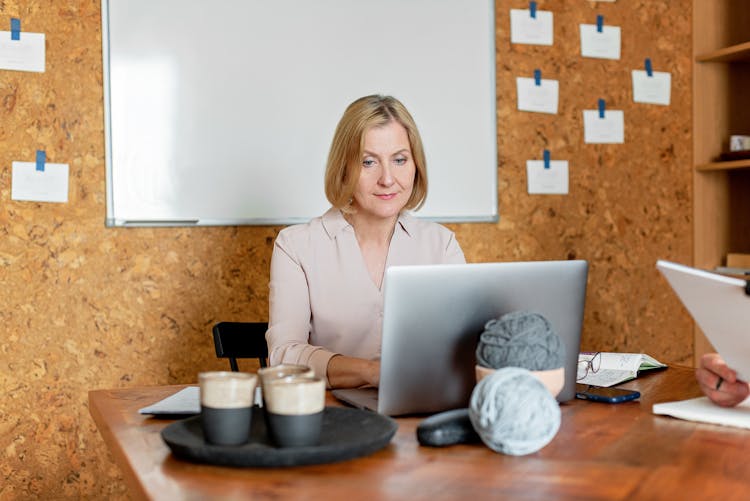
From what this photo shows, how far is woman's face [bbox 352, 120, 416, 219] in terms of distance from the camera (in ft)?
6.48

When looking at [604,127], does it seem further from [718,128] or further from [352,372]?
[352,372]

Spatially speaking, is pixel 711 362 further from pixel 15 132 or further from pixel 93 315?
pixel 15 132

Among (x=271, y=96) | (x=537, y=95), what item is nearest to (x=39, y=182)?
(x=271, y=96)

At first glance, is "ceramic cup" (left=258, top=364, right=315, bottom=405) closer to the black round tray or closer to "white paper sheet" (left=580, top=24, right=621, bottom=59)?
the black round tray

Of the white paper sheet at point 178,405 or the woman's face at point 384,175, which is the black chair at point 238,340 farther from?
the white paper sheet at point 178,405

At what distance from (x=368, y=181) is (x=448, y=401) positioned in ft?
2.80

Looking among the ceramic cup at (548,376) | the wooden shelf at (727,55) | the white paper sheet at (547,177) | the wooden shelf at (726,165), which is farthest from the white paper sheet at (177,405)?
the wooden shelf at (727,55)

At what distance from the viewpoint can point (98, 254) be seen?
2.56 m

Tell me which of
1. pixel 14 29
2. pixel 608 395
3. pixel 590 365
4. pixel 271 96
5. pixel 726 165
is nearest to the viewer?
pixel 608 395

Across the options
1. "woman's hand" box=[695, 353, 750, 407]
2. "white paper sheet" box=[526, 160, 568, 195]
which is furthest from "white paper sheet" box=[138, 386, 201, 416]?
"white paper sheet" box=[526, 160, 568, 195]

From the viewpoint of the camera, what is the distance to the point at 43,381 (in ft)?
8.18

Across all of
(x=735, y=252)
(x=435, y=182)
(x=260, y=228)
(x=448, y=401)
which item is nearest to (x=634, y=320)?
(x=735, y=252)

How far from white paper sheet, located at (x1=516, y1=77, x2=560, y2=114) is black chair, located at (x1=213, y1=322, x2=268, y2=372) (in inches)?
64.2

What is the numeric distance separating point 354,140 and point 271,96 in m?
0.89
